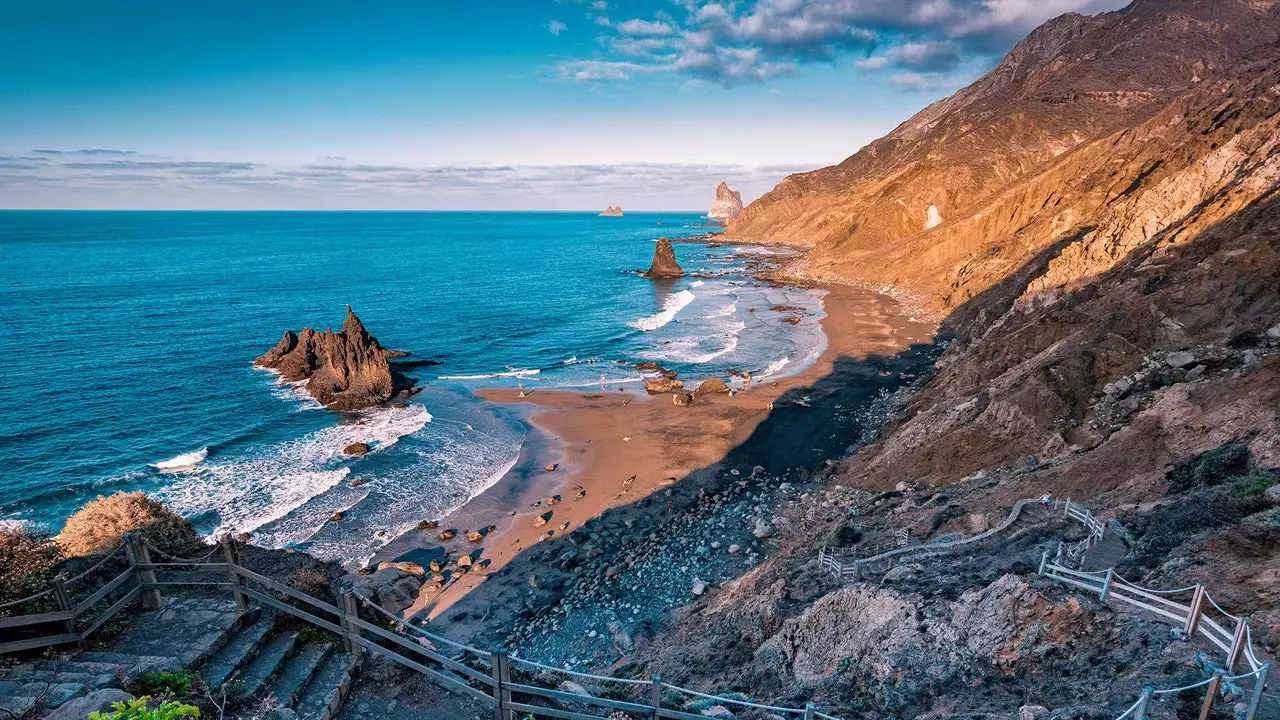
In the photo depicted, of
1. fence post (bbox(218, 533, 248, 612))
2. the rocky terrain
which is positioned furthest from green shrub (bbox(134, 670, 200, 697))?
the rocky terrain

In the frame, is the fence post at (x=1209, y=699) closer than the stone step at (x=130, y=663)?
Yes

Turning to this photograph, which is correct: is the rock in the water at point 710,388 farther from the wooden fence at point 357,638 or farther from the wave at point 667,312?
the wooden fence at point 357,638

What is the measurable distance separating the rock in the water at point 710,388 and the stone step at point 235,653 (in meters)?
33.1

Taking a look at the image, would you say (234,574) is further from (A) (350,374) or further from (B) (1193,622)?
(A) (350,374)

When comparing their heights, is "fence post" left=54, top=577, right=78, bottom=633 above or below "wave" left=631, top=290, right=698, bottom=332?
above

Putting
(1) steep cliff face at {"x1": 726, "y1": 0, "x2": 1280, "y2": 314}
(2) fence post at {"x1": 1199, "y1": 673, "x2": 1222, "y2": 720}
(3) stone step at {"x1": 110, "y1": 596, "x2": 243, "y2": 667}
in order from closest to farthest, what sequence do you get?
(2) fence post at {"x1": 1199, "y1": 673, "x2": 1222, "y2": 720}
(3) stone step at {"x1": 110, "y1": 596, "x2": 243, "y2": 667}
(1) steep cliff face at {"x1": 726, "y1": 0, "x2": 1280, "y2": 314}

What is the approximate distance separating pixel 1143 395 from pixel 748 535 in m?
13.8

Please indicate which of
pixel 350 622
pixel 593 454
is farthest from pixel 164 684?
pixel 593 454

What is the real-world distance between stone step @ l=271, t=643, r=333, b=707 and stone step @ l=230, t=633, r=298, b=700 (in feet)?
0.37

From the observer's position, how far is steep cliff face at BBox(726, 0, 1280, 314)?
3594 centimetres

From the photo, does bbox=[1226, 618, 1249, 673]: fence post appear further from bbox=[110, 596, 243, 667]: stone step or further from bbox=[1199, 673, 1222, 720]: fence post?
bbox=[110, 596, 243, 667]: stone step

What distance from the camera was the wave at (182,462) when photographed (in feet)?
100

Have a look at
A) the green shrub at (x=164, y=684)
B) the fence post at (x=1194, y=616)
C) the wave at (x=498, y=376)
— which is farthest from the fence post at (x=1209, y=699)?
the wave at (x=498, y=376)

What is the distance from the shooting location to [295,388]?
43406 mm
